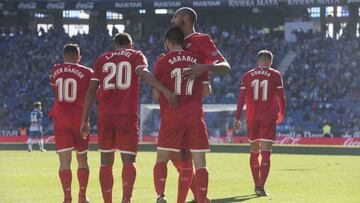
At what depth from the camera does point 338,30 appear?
2232 inches

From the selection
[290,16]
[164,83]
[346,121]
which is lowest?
→ [346,121]

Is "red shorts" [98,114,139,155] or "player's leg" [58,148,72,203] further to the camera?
"player's leg" [58,148,72,203]

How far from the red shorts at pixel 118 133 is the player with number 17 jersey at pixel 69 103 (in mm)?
1195

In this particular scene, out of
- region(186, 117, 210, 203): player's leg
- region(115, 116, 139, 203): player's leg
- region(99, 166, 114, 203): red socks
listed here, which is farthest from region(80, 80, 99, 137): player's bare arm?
region(186, 117, 210, 203): player's leg

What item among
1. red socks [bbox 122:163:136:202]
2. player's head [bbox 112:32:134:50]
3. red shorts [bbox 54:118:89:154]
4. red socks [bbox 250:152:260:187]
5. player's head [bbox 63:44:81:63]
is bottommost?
red socks [bbox 250:152:260:187]

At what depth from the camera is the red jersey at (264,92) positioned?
14.6m

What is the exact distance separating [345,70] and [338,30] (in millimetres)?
8366

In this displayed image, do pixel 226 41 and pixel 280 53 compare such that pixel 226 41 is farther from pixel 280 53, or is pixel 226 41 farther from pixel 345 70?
pixel 345 70

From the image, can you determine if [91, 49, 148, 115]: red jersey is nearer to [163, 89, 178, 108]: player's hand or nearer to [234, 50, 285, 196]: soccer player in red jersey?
[163, 89, 178, 108]: player's hand

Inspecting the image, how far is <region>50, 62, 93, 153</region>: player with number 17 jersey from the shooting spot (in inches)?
471

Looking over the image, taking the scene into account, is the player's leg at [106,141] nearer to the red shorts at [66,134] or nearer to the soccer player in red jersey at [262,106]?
the red shorts at [66,134]

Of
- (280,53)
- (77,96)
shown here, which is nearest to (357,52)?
(280,53)

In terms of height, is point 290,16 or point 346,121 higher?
point 290,16

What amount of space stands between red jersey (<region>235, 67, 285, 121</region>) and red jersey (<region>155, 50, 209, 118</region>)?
4.72 metres
